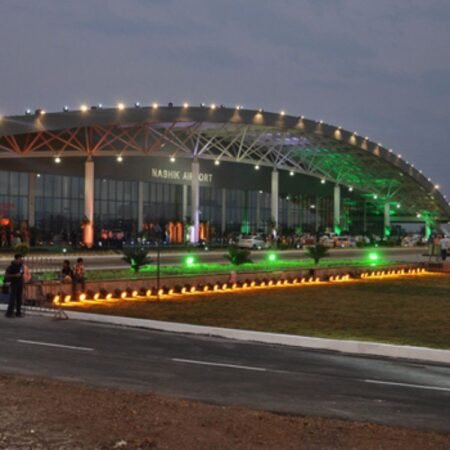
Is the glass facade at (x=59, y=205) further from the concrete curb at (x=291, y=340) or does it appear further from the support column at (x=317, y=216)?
the concrete curb at (x=291, y=340)

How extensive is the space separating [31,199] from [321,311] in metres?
42.3

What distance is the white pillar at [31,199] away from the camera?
192 feet

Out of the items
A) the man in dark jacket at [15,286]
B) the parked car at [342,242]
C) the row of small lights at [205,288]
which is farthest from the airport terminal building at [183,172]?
the man in dark jacket at [15,286]

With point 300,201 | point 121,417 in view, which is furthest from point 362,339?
point 300,201

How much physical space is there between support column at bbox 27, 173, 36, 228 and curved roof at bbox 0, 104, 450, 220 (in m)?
3.91

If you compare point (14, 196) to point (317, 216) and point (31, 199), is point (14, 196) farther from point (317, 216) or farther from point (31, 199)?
point (317, 216)

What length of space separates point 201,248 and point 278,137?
56.2 ft

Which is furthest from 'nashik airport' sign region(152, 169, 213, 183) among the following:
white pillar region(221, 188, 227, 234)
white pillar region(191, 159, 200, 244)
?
white pillar region(191, 159, 200, 244)

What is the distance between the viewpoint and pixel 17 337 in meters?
14.8

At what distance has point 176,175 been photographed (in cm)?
7300

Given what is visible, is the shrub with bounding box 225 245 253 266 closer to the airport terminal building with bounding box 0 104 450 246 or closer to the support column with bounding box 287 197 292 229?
the airport terminal building with bounding box 0 104 450 246

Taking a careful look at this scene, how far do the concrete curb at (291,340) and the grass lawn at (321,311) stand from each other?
0.99 m

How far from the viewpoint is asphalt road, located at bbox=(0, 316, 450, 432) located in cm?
936

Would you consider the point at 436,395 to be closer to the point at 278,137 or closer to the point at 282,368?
the point at 282,368
